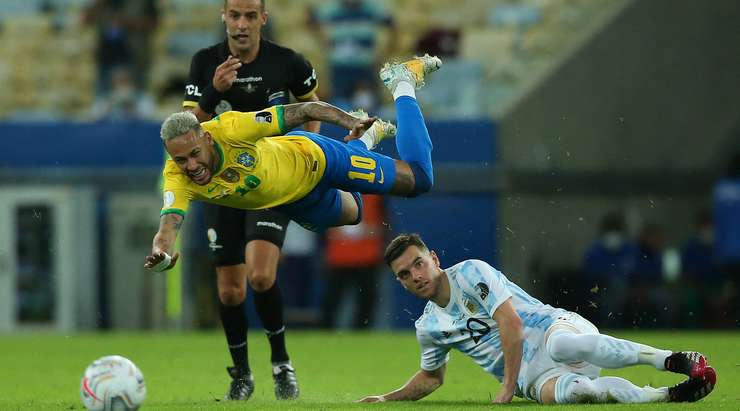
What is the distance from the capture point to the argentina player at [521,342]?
26.8 feet

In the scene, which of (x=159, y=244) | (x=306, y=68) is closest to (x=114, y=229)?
(x=306, y=68)

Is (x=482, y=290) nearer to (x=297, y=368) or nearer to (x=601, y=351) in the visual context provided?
(x=601, y=351)

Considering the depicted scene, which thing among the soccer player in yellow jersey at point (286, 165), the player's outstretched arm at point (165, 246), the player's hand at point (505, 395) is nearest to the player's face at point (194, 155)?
the soccer player in yellow jersey at point (286, 165)

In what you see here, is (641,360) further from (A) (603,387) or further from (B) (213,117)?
(B) (213,117)

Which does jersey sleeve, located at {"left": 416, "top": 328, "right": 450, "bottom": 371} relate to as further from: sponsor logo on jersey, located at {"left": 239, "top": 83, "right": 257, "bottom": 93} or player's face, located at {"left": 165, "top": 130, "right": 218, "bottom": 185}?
sponsor logo on jersey, located at {"left": 239, "top": 83, "right": 257, "bottom": 93}

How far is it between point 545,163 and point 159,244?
36.0ft

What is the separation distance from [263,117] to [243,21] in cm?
103

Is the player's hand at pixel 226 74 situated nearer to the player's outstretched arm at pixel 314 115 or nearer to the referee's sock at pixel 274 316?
the player's outstretched arm at pixel 314 115

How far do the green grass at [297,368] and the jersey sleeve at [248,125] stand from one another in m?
1.57

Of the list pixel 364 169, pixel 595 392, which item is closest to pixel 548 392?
pixel 595 392

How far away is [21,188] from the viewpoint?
1958cm

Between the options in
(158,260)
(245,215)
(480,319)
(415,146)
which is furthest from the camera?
(245,215)

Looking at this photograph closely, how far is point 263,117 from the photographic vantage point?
28.9 ft

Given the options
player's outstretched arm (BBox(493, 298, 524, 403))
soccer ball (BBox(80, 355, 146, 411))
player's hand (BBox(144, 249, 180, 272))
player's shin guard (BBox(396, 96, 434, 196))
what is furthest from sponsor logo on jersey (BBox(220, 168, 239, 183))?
player's outstretched arm (BBox(493, 298, 524, 403))
